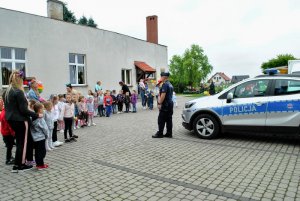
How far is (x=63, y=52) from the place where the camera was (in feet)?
53.8

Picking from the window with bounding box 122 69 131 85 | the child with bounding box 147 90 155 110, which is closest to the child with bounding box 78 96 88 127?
the child with bounding box 147 90 155 110

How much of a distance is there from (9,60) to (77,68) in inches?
185

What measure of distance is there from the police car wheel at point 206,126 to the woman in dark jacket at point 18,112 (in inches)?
183

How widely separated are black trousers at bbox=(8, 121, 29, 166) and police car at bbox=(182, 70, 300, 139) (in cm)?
476

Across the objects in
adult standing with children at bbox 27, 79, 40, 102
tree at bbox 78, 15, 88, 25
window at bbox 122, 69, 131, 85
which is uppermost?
tree at bbox 78, 15, 88, 25

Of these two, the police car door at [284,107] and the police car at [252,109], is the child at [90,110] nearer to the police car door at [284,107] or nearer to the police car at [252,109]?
the police car at [252,109]

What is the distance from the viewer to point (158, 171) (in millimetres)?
Answer: 5043

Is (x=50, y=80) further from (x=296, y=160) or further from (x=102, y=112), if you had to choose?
(x=296, y=160)

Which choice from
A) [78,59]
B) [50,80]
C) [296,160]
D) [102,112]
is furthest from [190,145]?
[78,59]

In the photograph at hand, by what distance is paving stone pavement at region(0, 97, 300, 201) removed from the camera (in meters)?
4.04

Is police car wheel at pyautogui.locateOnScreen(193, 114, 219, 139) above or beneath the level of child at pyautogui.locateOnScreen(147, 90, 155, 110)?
beneath

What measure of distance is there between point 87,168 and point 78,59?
13733mm

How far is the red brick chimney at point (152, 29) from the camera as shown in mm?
28497

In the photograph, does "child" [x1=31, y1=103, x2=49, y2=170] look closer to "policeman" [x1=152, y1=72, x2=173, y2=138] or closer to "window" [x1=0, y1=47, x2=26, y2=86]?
"policeman" [x1=152, y1=72, x2=173, y2=138]
